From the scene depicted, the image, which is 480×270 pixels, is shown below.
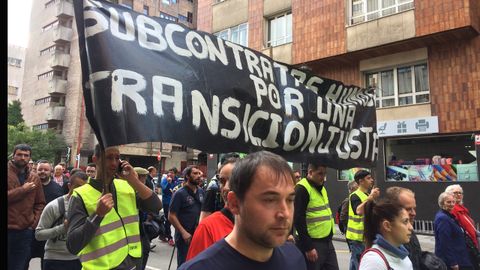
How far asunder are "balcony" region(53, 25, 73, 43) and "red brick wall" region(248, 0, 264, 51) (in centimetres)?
2669

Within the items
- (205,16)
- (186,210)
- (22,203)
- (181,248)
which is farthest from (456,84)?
(22,203)

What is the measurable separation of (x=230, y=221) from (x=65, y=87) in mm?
40679

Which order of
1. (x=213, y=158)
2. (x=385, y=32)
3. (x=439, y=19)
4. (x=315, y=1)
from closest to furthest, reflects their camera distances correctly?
(x=439, y=19) < (x=385, y=32) < (x=315, y=1) < (x=213, y=158)

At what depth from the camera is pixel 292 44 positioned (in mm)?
17375

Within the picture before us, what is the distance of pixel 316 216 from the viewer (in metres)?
5.05

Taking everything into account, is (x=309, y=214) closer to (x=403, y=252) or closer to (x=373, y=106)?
(x=373, y=106)

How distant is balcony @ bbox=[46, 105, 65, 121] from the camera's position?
128 feet

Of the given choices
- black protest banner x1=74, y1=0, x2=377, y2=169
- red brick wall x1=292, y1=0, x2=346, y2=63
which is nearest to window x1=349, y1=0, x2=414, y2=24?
red brick wall x1=292, y1=0, x2=346, y2=63

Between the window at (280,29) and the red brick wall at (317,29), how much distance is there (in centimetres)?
60

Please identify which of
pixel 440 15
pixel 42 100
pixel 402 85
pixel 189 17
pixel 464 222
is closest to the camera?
pixel 464 222

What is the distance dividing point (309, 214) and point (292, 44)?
13.3m

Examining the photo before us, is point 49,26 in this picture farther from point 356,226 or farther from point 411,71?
point 356,226

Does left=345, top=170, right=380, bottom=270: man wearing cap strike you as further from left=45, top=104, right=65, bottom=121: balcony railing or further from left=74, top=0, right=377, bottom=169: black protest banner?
left=45, top=104, right=65, bottom=121: balcony railing

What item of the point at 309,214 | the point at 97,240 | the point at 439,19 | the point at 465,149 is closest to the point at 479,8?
the point at 439,19
